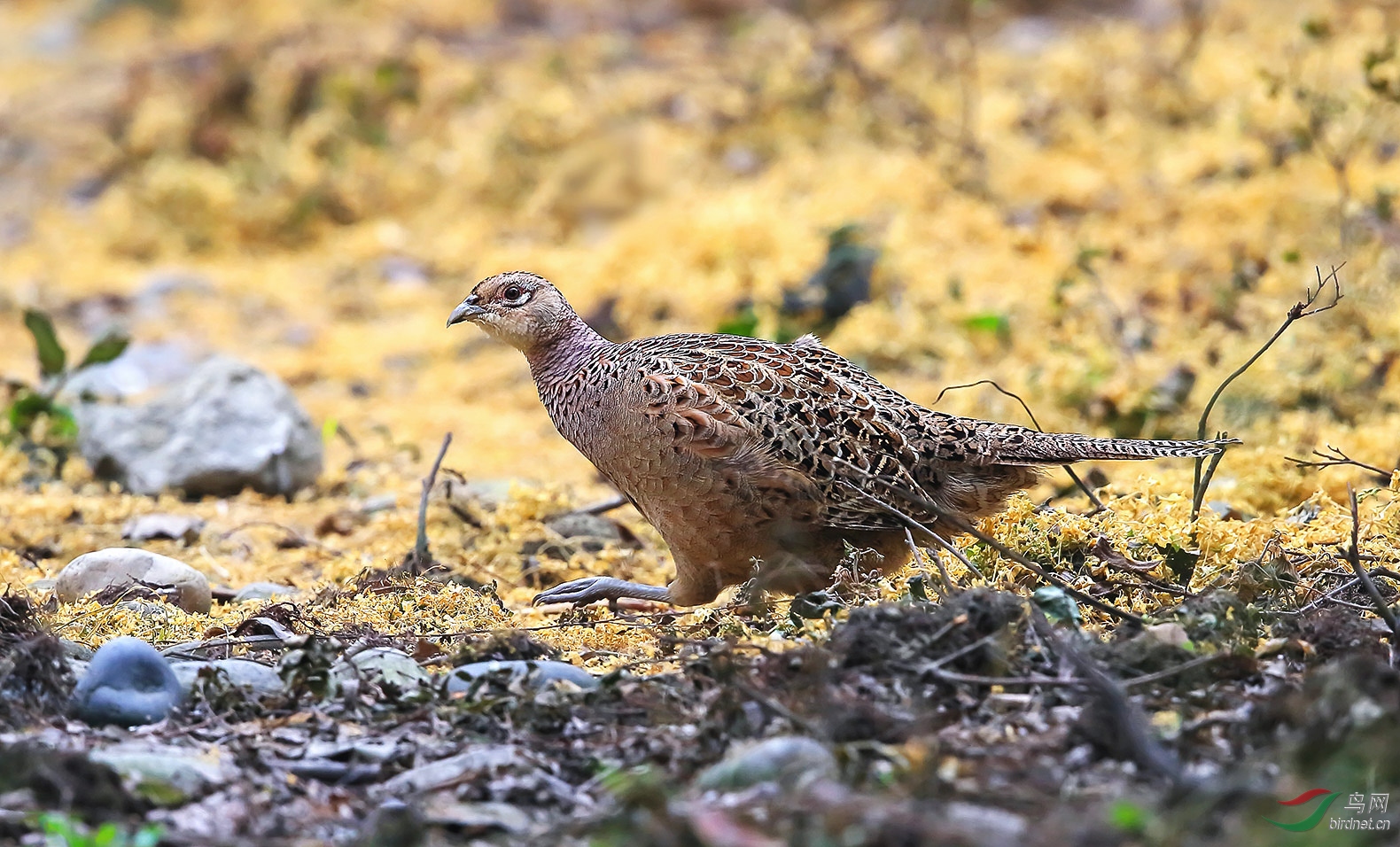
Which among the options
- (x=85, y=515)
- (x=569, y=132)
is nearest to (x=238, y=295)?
(x=569, y=132)

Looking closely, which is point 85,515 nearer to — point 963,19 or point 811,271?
point 811,271

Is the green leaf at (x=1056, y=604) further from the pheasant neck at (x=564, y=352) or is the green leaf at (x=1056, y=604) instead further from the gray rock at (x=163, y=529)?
the gray rock at (x=163, y=529)

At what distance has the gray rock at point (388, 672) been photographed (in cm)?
368

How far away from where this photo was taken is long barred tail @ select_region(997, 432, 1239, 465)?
4375mm

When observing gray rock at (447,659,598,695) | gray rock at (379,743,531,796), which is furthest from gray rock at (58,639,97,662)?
gray rock at (379,743,531,796)

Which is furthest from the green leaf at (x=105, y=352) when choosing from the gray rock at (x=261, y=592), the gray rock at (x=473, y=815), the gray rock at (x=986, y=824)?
the gray rock at (x=986, y=824)

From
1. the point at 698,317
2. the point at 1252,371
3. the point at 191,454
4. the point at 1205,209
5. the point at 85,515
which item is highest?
the point at 1205,209

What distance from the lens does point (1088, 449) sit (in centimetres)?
457

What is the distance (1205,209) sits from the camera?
29.2 feet

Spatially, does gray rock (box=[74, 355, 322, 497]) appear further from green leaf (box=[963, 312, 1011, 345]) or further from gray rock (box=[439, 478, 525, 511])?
green leaf (box=[963, 312, 1011, 345])

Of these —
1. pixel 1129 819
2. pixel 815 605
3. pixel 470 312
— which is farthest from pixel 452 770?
pixel 470 312

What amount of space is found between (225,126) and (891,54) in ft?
18.6

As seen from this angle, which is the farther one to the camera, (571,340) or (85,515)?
(85,515)

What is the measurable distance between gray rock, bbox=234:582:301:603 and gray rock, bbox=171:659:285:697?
47.4 inches
